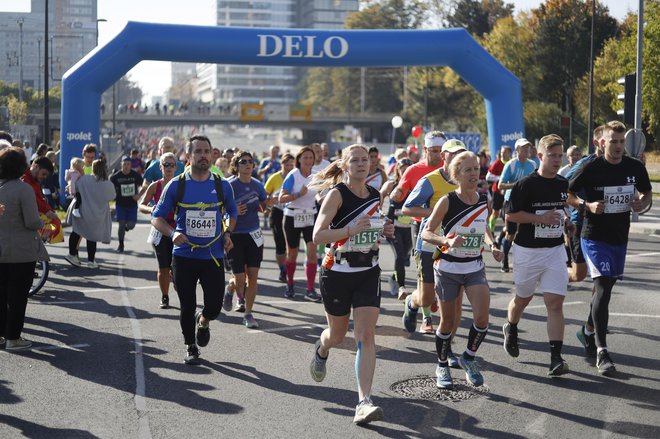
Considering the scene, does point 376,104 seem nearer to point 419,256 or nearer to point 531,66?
point 531,66

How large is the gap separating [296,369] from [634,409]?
8.70 ft

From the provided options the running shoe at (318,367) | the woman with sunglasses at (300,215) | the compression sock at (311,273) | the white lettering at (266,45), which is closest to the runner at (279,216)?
the woman with sunglasses at (300,215)

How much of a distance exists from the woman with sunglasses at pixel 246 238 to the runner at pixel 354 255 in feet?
10.6

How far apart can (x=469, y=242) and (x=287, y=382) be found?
174 centimetres

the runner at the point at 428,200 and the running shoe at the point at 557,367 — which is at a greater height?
the runner at the point at 428,200

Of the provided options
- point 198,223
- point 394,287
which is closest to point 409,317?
point 198,223

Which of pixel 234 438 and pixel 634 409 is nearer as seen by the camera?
pixel 234 438

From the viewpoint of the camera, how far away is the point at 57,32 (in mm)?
59312

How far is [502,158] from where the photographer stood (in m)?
16.2

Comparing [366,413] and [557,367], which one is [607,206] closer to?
[557,367]

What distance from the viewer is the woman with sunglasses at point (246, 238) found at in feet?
31.0

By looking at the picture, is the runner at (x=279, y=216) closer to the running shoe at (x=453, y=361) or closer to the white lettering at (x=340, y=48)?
the running shoe at (x=453, y=361)

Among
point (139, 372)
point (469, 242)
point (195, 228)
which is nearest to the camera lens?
point (469, 242)

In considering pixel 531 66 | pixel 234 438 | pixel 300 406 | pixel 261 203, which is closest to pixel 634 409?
pixel 300 406
